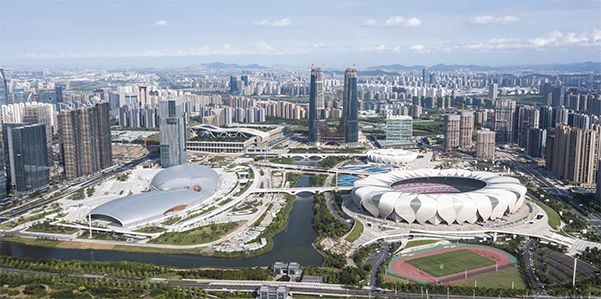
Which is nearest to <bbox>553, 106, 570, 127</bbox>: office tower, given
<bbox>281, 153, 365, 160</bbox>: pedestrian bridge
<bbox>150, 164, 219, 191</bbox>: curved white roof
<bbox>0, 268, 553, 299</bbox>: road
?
<bbox>281, 153, 365, 160</bbox>: pedestrian bridge

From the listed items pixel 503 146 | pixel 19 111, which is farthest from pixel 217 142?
pixel 503 146

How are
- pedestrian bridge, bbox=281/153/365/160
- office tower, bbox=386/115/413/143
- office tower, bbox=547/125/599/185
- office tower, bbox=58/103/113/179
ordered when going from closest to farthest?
office tower, bbox=547/125/599/185, office tower, bbox=58/103/113/179, pedestrian bridge, bbox=281/153/365/160, office tower, bbox=386/115/413/143

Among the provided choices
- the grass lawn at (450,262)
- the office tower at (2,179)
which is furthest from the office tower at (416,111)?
the office tower at (2,179)

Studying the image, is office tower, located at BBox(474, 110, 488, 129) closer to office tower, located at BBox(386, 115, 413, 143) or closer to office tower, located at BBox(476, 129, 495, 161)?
office tower, located at BBox(386, 115, 413, 143)

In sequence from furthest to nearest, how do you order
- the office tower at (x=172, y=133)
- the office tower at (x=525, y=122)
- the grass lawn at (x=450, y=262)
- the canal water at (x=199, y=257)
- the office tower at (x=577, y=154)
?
1. the office tower at (x=525, y=122)
2. the office tower at (x=172, y=133)
3. the office tower at (x=577, y=154)
4. the canal water at (x=199, y=257)
5. the grass lawn at (x=450, y=262)

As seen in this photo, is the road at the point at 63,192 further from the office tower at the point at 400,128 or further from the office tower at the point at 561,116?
the office tower at the point at 561,116
